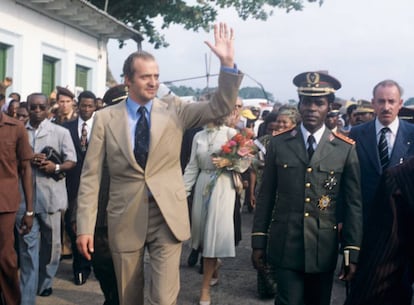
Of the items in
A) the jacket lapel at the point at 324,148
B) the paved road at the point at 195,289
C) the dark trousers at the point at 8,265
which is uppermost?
the jacket lapel at the point at 324,148

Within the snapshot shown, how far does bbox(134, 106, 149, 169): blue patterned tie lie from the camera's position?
427 centimetres

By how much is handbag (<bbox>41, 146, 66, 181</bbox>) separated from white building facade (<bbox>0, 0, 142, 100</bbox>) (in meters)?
6.51

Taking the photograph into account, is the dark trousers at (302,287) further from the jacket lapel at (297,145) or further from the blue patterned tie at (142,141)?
the blue patterned tie at (142,141)

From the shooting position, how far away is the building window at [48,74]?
1461cm

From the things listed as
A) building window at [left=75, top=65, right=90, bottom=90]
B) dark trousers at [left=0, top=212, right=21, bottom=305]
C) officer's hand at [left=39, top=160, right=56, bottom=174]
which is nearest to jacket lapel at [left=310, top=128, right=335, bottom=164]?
dark trousers at [left=0, top=212, right=21, bottom=305]

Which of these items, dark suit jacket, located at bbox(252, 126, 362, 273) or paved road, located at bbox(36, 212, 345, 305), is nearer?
dark suit jacket, located at bbox(252, 126, 362, 273)

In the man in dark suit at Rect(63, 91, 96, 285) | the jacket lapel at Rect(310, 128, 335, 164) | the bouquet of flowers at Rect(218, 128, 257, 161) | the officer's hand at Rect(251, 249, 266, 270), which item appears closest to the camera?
the jacket lapel at Rect(310, 128, 335, 164)

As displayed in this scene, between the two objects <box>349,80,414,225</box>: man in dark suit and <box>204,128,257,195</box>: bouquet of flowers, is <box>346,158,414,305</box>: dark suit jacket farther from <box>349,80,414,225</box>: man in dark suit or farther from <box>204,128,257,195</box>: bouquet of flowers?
<box>204,128,257,195</box>: bouquet of flowers

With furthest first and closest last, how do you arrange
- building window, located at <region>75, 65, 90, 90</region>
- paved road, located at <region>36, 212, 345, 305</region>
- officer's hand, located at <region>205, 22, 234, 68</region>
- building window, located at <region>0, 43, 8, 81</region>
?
1. building window, located at <region>75, 65, 90, 90</region>
2. building window, located at <region>0, 43, 8, 81</region>
3. paved road, located at <region>36, 212, 345, 305</region>
4. officer's hand, located at <region>205, 22, 234, 68</region>

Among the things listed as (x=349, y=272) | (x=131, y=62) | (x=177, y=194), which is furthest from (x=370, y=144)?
(x=131, y=62)

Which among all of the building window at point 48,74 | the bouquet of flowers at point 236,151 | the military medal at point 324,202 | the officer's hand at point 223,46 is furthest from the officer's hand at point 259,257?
the building window at point 48,74

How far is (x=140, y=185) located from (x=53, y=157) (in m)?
2.48

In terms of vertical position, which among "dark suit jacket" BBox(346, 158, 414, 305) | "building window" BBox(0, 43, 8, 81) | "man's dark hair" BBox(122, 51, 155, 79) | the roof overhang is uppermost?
the roof overhang

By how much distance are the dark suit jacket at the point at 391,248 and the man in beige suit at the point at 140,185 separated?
2.10 metres
